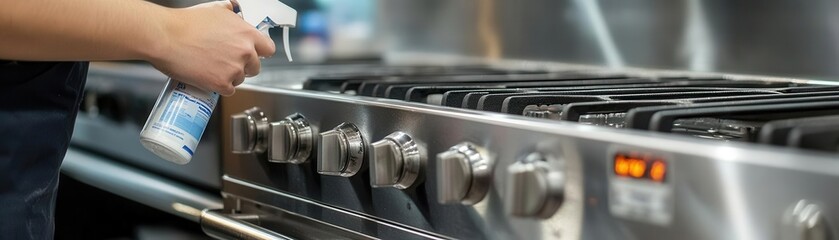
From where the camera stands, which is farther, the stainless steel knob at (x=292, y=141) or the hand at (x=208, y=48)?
the stainless steel knob at (x=292, y=141)

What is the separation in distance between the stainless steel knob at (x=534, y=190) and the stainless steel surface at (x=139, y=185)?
0.70 meters

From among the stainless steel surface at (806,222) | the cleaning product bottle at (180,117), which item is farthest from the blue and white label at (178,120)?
the stainless steel surface at (806,222)

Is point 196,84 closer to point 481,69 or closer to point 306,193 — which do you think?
point 306,193

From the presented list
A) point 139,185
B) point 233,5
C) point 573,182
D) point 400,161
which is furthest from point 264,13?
point 139,185

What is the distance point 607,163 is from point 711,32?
761 millimetres

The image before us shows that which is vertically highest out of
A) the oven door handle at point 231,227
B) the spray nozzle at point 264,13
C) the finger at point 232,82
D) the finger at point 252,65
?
the spray nozzle at point 264,13

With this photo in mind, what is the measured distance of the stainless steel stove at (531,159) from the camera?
684 millimetres

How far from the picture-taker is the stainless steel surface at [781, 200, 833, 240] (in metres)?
0.64

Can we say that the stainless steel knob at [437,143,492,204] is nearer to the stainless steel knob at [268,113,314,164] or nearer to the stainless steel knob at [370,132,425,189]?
the stainless steel knob at [370,132,425,189]

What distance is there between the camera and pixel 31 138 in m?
1.09

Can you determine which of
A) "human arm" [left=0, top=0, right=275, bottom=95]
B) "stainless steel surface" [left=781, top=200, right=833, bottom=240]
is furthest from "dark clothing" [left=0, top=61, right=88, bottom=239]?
"stainless steel surface" [left=781, top=200, right=833, bottom=240]

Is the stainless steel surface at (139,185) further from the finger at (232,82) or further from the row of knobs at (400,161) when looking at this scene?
the finger at (232,82)

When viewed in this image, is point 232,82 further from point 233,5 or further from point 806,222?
point 806,222

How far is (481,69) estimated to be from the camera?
172cm
